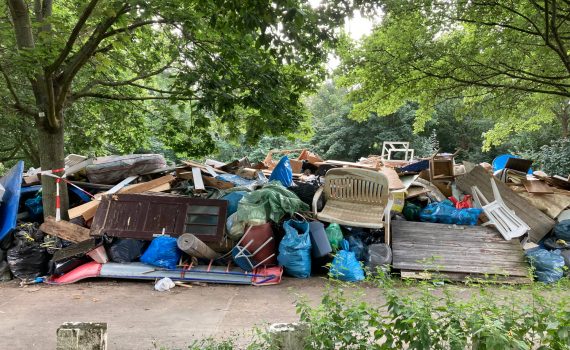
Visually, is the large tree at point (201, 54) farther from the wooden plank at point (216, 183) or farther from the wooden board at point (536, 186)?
the wooden board at point (536, 186)

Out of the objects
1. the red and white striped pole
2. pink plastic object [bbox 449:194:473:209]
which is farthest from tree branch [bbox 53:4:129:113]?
pink plastic object [bbox 449:194:473:209]

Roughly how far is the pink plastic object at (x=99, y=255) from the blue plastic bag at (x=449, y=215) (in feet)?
17.5

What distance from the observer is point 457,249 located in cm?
649

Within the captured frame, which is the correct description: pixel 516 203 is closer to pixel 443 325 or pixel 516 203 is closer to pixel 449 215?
pixel 449 215

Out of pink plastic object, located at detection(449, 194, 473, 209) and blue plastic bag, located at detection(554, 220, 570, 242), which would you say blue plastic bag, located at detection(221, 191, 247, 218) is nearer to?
pink plastic object, located at detection(449, 194, 473, 209)

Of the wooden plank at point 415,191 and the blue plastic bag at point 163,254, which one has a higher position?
the wooden plank at point 415,191

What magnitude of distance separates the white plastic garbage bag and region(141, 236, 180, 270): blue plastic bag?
26 cm

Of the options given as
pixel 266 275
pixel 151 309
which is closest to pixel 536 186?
pixel 266 275

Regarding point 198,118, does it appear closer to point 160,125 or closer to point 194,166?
point 194,166

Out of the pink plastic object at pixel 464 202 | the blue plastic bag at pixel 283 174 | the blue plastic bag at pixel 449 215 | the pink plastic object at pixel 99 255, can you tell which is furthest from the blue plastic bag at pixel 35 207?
the pink plastic object at pixel 464 202

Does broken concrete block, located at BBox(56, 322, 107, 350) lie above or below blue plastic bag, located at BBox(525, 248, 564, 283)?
above

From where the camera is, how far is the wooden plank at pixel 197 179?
23.7 ft

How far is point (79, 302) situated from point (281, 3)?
Result: 442 centimetres

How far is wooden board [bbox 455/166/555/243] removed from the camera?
23.2 feet
